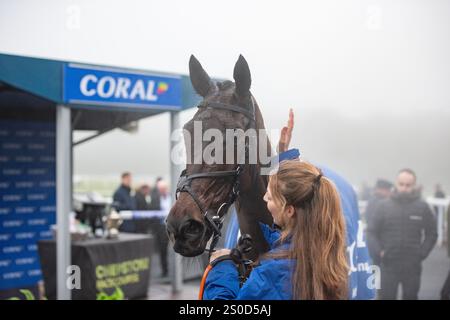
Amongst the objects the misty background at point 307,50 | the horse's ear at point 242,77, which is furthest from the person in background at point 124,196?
the horse's ear at point 242,77

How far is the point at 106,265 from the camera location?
636 centimetres

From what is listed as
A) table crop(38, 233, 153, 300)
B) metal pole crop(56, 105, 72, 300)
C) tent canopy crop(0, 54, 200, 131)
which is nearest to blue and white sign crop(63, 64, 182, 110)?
tent canopy crop(0, 54, 200, 131)

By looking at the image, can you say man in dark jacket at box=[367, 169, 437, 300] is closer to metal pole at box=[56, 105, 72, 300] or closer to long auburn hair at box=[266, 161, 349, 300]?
metal pole at box=[56, 105, 72, 300]

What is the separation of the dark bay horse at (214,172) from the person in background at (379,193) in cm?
404

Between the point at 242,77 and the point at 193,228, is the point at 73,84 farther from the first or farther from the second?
the point at 193,228

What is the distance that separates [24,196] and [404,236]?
4.92 metres

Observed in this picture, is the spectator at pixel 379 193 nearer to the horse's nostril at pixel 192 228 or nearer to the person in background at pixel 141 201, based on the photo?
the person in background at pixel 141 201

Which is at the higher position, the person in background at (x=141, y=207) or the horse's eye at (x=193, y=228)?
the horse's eye at (x=193, y=228)

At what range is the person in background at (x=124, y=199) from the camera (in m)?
8.36

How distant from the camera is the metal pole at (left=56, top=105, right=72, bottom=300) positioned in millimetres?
5258

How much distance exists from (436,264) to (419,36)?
3076 millimetres

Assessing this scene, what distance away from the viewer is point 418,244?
5.04 m

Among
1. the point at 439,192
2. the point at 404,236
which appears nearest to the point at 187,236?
the point at 404,236
